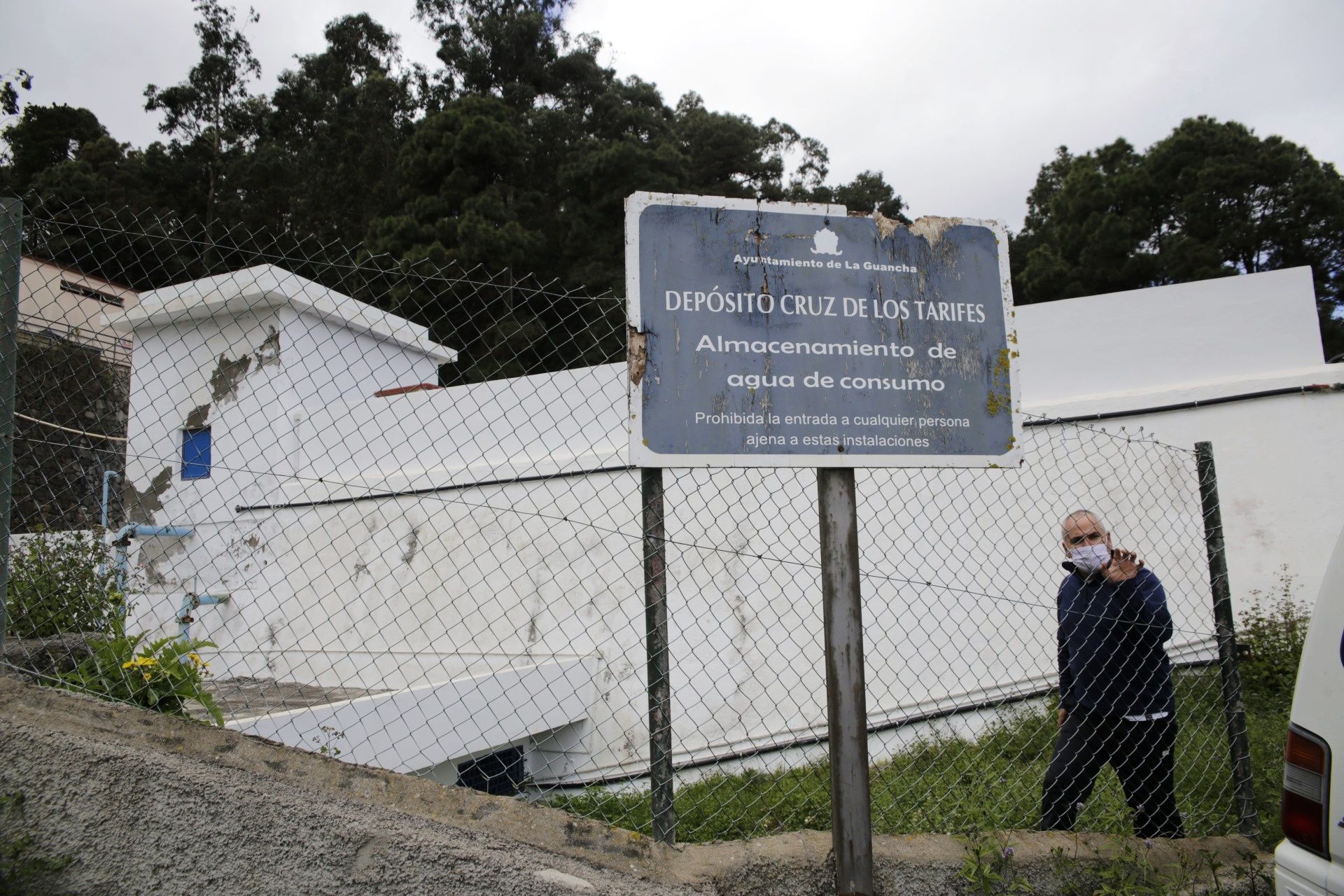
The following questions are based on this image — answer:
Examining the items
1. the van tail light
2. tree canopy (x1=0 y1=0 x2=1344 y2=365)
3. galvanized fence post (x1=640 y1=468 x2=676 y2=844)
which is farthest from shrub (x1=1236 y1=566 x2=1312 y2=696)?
tree canopy (x1=0 y1=0 x2=1344 y2=365)

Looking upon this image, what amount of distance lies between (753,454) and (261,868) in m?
1.53

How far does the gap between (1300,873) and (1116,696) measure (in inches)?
46.7

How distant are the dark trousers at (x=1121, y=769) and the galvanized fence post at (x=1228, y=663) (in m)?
0.19

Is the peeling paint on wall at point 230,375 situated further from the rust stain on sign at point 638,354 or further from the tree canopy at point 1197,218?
the tree canopy at point 1197,218

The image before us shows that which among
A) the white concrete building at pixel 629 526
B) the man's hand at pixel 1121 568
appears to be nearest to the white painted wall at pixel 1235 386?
the white concrete building at pixel 629 526

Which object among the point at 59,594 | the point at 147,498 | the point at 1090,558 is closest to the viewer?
the point at 1090,558

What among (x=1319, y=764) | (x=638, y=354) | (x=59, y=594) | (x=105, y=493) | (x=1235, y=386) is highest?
(x=1235, y=386)

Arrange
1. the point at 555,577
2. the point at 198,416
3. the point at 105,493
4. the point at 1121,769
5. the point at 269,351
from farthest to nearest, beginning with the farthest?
the point at 198,416, the point at 269,351, the point at 555,577, the point at 105,493, the point at 1121,769

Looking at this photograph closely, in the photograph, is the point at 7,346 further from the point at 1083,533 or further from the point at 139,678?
the point at 1083,533

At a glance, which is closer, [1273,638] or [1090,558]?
[1090,558]

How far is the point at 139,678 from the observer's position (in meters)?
2.44

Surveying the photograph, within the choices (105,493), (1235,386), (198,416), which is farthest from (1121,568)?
(198,416)

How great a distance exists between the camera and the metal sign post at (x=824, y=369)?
2.27m

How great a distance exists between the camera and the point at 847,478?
2410mm
